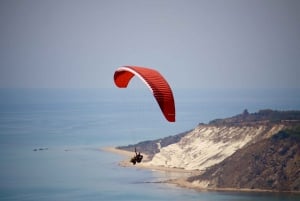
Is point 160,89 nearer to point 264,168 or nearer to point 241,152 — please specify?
point 264,168

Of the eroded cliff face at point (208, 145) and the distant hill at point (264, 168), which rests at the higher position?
the eroded cliff face at point (208, 145)

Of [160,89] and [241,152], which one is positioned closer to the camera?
[160,89]

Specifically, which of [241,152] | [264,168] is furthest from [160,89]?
[241,152]

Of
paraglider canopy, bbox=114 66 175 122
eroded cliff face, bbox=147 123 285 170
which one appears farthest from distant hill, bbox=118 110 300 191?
paraglider canopy, bbox=114 66 175 122

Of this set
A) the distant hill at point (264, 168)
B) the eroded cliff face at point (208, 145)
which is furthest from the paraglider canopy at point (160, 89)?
the eroded cliff face at point (208, 145)

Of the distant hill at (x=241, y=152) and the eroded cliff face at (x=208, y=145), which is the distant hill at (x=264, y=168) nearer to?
the distant hill at (x=241, y=152)

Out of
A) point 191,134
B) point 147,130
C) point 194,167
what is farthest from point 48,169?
point 147,130

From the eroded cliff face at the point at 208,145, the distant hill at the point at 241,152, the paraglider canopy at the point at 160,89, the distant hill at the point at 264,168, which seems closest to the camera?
the paraglider canopy at the point at 160,89

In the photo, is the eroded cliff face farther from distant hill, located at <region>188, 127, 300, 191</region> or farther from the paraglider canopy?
the paraglider canopy
